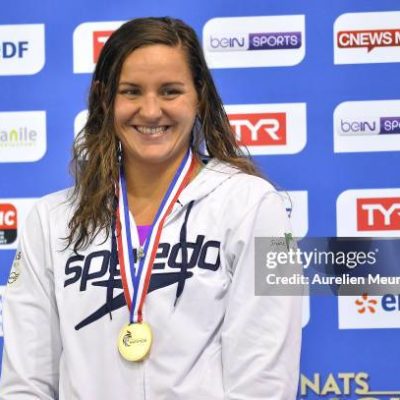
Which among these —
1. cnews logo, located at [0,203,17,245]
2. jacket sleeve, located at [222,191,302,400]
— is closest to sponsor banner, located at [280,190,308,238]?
jacket sleeve, located at [222,191,302,400]

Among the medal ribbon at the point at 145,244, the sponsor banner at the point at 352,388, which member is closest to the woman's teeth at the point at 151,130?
the medal ribbon at the point at 145,244

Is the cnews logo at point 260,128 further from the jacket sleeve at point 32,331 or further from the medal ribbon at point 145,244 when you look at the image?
the jacket sleeve at point 32,331

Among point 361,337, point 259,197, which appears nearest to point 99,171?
point 259,197

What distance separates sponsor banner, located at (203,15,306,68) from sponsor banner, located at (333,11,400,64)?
124 millimetres

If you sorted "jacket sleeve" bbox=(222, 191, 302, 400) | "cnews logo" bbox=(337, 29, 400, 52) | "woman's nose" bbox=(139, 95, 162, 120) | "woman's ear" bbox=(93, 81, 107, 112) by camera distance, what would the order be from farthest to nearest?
"cnews logo" bbox=(337, 29, 400, 52) < "woman's ear" bbox=(93, 81, 107, 112) < "woman's nose" bbox=(139, 95, 162, 120) < "jacket sleeve" bbox=(222, 191, 302, 400)

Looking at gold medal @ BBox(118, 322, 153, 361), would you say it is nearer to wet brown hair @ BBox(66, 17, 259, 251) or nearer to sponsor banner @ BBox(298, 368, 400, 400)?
wet brown hair @ BBox(66, 17, 259, 251)

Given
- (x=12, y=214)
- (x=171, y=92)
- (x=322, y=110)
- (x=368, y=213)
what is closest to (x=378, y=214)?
(x=368, y=213)

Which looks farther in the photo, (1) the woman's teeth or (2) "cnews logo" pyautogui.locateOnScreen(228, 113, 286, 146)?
(2) "cnews logo" pyautogui.locateOnScreen(228, 113, 286, 146)

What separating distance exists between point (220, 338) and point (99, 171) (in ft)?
1.62

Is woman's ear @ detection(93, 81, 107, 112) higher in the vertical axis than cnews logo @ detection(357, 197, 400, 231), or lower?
higher

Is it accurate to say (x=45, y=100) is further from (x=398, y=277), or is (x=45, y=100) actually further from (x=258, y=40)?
(x=398, y=277)

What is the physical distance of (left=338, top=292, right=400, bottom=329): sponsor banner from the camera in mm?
2334

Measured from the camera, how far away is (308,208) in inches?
92.1

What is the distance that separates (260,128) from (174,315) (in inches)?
38.9
